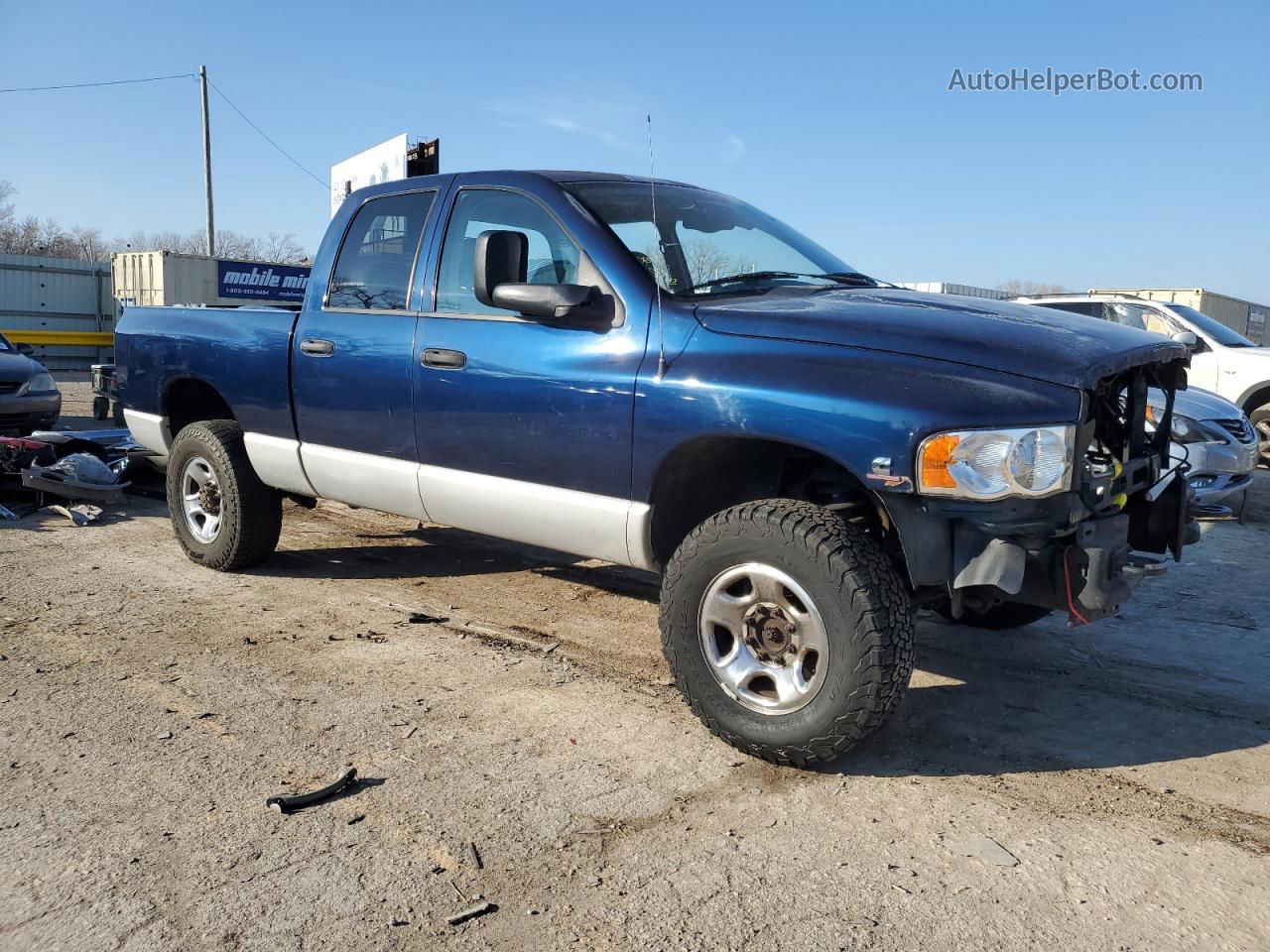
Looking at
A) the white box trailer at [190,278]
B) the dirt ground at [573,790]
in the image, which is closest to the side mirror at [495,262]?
the dirt ground at [573,790]

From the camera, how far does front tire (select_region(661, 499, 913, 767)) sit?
116 inches

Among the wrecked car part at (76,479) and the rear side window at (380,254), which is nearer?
the rear side window at (380,254)

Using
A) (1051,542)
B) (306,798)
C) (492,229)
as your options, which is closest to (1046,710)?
(1051,542)

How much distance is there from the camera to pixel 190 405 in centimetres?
585

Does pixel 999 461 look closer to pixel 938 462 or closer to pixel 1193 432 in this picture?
pixel 938 462

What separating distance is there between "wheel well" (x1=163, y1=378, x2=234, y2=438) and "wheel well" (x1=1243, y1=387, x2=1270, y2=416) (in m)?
10.0

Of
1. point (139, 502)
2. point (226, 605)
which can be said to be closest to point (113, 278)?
point (139, 502)

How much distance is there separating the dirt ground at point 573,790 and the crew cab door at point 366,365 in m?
0.68

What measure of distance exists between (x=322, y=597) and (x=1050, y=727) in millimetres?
3397

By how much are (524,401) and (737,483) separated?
859 mm

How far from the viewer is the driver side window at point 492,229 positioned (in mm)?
3912

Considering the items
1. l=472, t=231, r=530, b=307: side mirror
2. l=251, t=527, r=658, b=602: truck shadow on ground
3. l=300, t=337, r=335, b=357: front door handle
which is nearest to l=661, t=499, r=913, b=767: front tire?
l=472, t=231, r=530, b=307: side mirror

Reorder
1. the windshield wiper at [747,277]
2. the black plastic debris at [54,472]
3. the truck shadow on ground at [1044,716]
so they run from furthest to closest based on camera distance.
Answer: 1. the black plastic debris at [54,472]
2. the windshield wiper at [747,277]
3. the truck shadow on ground at [1044,716]

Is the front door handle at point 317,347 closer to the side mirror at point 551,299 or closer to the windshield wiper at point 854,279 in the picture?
the side mirror at point 551,299
